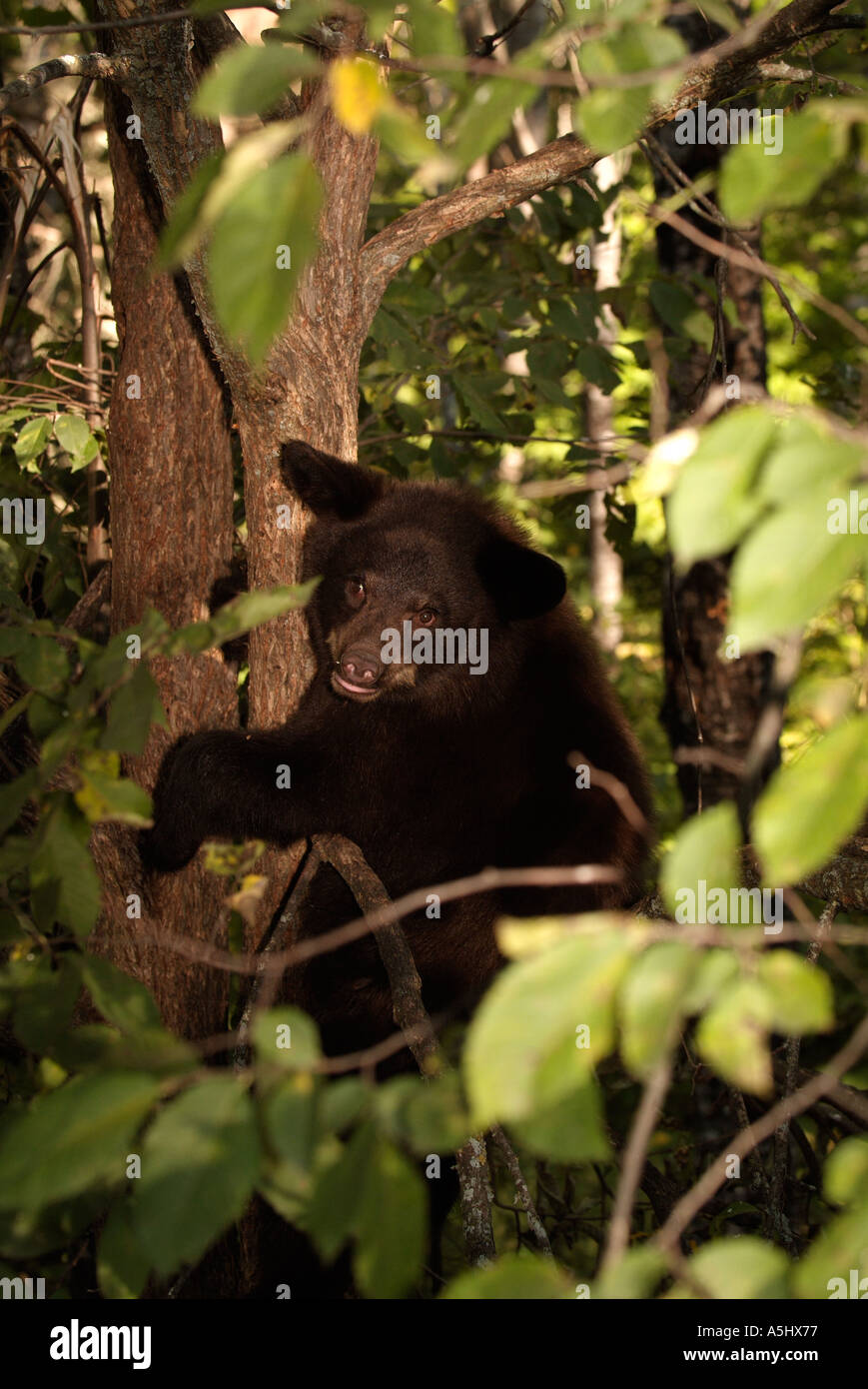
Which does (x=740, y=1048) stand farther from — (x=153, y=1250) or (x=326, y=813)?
(x=326, y=813)

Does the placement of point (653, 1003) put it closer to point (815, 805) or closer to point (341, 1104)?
point (815, 805)

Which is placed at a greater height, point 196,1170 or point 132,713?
point 132,713

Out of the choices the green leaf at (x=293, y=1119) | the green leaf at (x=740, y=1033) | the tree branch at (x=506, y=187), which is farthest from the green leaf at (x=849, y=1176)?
the tree branch at (x=506, y=187)

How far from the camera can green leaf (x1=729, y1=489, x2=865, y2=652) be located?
52.5 inches

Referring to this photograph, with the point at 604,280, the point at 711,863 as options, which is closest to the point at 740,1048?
the point at 711,863

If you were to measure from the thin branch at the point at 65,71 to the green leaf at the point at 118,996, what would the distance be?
2254 mm

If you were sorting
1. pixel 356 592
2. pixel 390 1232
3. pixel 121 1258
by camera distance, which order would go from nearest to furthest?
pixel 390 1232
pixel 121 1258
pixel 356 592

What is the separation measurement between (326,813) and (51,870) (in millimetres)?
2207

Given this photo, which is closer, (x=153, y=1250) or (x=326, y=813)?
(x=153, y=1250)

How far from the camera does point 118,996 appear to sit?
6.66 ft

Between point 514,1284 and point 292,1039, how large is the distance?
16.6 inches

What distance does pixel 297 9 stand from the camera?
4.70ft

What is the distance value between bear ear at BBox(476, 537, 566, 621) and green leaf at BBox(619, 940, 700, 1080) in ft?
10.2

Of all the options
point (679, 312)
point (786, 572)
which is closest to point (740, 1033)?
point (786, 572)
